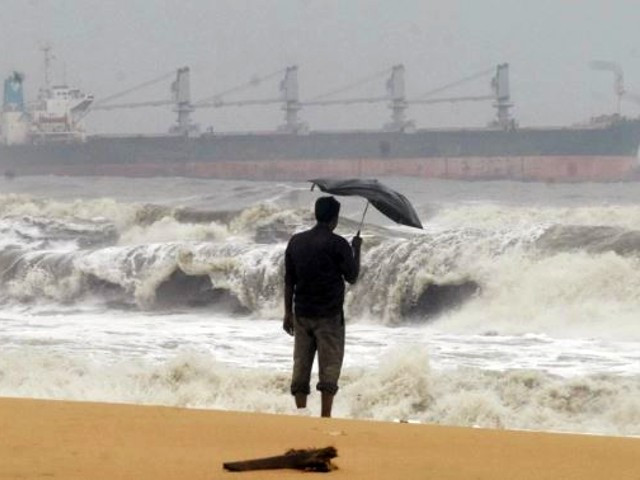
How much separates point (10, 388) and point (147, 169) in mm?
50349

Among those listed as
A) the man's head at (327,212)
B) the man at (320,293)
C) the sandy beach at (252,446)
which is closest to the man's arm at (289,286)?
the man at (320,293)

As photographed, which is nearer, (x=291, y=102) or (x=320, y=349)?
(x=320, y=349)

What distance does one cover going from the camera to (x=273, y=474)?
3.75 meters

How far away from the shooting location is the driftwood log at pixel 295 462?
12.4ft

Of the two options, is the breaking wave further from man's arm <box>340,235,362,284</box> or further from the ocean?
man's arm <box>340,235,362,284</box>

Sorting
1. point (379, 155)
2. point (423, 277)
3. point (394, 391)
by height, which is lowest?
point (394, 391)

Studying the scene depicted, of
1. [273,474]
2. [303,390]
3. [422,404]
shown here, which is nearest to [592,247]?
[422,404]

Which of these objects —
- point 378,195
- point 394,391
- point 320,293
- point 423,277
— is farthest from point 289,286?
point 423,277

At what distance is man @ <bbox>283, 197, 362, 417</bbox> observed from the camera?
5414 mm

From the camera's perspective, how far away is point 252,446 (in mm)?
4418

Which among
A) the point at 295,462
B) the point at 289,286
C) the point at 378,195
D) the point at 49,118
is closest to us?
the point at 295,462

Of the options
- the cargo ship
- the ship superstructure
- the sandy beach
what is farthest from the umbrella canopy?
the ship superstructure

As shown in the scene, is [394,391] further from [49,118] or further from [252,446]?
[49,118]

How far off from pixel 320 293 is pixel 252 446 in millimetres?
1169
